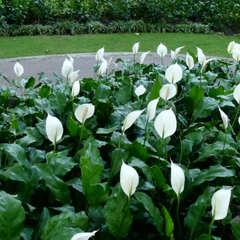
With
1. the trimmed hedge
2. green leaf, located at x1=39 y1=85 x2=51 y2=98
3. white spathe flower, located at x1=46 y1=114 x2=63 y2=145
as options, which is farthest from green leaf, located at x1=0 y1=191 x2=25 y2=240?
the trimmed hedge

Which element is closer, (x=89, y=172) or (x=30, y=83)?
(x=89, y=172)

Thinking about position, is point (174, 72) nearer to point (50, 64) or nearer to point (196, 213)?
point (196, 213)

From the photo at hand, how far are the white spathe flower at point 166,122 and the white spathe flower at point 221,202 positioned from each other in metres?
0.32

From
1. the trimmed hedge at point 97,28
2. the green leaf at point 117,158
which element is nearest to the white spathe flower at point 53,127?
the green leaf at point 117,158

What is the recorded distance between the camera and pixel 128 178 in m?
1.16

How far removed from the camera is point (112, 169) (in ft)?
4.95

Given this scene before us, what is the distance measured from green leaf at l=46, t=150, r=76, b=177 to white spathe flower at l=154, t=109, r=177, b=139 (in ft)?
1.06

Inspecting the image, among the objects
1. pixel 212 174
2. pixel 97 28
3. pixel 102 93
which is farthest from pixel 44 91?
pixel 97 28

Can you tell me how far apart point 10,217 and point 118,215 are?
0.30 m

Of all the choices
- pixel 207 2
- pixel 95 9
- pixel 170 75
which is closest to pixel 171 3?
pixel 207 2

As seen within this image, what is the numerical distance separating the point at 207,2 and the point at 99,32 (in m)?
3.07

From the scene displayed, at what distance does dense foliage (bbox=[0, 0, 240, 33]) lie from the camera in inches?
368

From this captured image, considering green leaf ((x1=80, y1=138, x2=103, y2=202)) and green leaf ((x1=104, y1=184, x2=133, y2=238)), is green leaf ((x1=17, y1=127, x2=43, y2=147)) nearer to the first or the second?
green leaf ((x1=80, y1=138, x2=103, y2=202))

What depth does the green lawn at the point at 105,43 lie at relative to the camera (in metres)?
7.42
